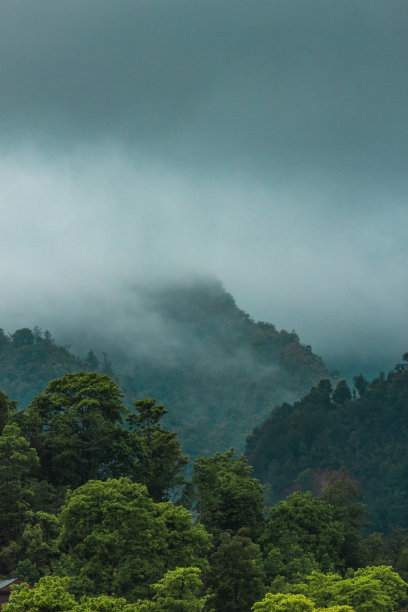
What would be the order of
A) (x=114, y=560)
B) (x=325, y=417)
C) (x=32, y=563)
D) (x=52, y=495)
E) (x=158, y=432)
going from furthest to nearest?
(x=325, y=417)
(x=158, y=432)
(x=52, y=495)
(x=32, y=563)
(x=114, y=560)

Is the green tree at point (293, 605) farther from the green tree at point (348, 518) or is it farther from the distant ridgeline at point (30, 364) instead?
the distant ridgeline at point (30, 364)

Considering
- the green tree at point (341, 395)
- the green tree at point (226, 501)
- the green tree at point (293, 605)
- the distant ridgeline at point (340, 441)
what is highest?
the green tree at point (341, 395)

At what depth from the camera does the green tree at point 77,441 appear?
53.2 metres

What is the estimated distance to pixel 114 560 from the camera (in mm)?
38219

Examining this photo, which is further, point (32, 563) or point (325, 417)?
point (325, 417)

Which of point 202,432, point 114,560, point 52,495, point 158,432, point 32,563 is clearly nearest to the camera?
point 114,560

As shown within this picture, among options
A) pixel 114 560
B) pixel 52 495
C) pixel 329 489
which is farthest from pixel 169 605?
pixel 329 489

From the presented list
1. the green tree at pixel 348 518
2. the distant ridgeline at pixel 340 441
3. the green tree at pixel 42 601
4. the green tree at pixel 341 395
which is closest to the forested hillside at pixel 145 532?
the green tree at pixel 42 601

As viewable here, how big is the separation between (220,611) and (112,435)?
16.9 m

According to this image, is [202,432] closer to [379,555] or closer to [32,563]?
[379,555]

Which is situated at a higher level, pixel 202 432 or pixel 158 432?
pixel 202 432

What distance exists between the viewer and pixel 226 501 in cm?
5566

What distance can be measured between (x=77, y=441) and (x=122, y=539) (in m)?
15.8

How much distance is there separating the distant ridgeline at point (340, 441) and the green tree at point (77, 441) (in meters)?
82.3
